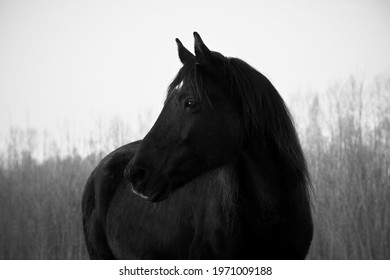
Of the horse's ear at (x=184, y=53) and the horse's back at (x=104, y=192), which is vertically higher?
the horse's ear at (x=184, y=53)

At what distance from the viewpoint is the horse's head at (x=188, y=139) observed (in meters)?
2.06

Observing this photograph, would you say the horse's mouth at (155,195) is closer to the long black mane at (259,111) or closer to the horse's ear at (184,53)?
the long black mane at (259,111)

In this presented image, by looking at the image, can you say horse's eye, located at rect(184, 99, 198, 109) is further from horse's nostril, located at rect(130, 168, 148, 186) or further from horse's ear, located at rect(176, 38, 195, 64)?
horse's nostril, located at rect(130, 168, 148, 186)

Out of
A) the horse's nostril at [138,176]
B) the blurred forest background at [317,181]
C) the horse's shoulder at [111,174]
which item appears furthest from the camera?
the blurred forest background at [317,181]

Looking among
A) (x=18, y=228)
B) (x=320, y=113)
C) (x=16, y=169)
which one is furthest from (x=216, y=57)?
(x=16, y=169)

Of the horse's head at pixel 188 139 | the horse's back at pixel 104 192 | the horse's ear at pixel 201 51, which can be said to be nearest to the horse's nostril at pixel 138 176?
→ the horse's head at pixel 188 139

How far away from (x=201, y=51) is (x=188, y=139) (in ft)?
1.67

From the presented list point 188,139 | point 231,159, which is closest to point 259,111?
point 231,159

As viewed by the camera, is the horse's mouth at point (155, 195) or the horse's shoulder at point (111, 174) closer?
the horse's mouth at point (155, 195)

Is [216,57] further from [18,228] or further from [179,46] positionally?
[18,228]

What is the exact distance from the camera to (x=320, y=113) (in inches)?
248

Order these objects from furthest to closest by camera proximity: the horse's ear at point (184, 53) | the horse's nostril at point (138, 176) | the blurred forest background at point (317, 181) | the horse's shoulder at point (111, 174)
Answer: the blurred forest background at point (317, 181) < the horse's shoulder at point (111, 174) < the horse's ear at point (184, 53) < the horse's nostril at point (138, 176)

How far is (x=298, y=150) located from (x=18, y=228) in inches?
241

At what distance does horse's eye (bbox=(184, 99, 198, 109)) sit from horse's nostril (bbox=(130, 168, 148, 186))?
0.43 meters
